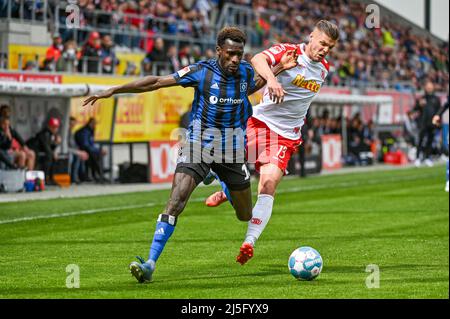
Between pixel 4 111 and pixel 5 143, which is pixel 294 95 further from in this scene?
pixel 5 143

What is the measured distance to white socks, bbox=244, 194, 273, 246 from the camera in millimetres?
10805

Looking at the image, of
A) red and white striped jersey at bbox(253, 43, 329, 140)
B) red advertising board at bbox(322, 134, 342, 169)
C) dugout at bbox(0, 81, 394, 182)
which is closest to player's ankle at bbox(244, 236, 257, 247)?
red and white striped jersey at bbox(253, 43, 329, 140)

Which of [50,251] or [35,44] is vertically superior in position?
[35,44]

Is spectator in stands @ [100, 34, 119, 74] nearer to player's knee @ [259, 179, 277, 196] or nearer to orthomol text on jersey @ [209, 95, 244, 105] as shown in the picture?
player's knee @ [259, 179, 277, 196]

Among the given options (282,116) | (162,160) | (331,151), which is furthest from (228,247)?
(331,151)

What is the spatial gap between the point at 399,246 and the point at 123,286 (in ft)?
15.9

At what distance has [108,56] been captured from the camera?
27672 mm

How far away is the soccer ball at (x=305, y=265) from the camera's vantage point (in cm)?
1000

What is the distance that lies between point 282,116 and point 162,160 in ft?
50.1
